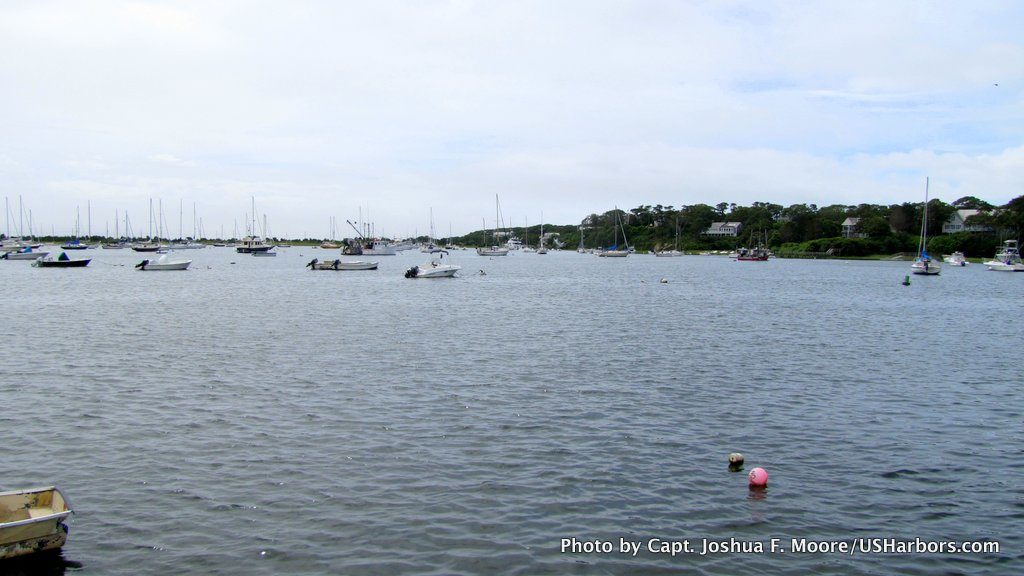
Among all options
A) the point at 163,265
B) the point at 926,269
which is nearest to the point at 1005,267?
the point at 926,269

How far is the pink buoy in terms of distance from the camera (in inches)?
591

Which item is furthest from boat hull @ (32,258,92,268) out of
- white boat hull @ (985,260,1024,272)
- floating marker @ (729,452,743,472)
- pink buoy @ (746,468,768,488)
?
white boat hull @ (985,260,1024,272)

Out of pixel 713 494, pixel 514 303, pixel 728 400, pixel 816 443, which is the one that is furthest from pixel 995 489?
pixel 514 303

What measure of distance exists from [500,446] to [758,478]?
5.90 m

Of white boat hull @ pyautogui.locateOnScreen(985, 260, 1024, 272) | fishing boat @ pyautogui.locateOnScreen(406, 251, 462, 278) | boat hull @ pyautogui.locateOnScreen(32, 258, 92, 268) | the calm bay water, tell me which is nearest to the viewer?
the calm bay water

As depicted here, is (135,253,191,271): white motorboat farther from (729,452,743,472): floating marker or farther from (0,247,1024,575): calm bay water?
(729,452,743,472): floating marker

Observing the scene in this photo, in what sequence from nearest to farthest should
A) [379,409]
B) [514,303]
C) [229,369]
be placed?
[379,409] → [229,369] → [514,303]

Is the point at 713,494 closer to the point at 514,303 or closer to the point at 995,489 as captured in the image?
the point at 995,489

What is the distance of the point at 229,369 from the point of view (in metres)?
27.4

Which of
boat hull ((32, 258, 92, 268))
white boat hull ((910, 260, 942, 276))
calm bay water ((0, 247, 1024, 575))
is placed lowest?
calm bay water ((0, 247, 1024, 575))

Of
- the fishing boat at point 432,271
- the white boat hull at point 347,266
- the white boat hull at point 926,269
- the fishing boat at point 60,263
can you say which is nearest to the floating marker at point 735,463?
the fishing boat at point 432,271

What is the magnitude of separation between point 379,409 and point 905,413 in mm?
15304

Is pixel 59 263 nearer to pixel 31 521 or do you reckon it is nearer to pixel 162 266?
pixel 162 266

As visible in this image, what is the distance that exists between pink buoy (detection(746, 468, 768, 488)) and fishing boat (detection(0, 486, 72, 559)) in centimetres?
1240
